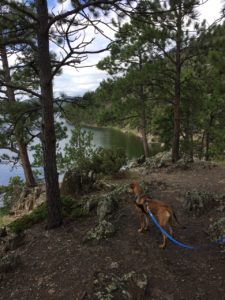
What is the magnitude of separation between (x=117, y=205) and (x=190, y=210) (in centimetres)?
151

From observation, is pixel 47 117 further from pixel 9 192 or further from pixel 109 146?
pixel 109 146

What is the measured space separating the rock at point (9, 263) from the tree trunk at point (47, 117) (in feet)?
3.55

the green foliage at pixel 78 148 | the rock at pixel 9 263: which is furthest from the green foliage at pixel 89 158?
the rock at pixel 9 263

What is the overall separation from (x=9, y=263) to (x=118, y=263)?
1.66m

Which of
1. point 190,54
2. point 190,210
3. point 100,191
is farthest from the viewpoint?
point 190,54

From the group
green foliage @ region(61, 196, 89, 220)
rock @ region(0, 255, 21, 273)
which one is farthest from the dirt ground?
green foliage @ region(61, 196, 89, 220)

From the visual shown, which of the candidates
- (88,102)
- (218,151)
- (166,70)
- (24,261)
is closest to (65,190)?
(88,102)

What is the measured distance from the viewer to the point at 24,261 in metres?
4.54

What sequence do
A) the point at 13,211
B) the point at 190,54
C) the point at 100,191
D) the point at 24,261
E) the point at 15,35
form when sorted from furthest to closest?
the point at 13,211
the point at 190,54
the point at 100,191
the point at 15,35
the point at 24,261

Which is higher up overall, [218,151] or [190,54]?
[190,54]

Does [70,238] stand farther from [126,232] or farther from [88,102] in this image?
[88,102]

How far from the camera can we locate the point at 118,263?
4.15m

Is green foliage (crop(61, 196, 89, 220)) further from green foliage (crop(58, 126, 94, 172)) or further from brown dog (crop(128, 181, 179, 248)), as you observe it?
green foliage (crop(58, 126, 94, 172))

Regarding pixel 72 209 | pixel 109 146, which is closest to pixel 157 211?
pixel 72 209
